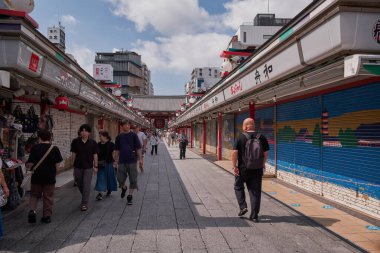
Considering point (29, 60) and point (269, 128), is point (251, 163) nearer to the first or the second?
point (29, 60)

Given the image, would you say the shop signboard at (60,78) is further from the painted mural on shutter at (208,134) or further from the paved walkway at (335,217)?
the painted mural on shutter at (208,134)

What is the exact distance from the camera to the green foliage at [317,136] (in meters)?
7.39

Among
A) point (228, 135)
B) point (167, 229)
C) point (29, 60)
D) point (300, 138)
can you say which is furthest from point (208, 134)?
point (29, 60)

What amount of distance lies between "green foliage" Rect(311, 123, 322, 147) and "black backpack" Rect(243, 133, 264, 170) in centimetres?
297

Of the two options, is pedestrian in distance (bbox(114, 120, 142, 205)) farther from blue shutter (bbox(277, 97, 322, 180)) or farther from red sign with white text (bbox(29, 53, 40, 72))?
blue shutter (bbox(277, 97, 322, 180))

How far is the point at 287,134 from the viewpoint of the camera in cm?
930

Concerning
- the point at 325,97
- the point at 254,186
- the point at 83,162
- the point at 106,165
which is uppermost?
the point at 325,97

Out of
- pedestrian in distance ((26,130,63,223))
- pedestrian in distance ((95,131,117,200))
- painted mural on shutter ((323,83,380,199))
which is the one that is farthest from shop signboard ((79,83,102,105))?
painted mural on shutter ((323,83,380,199))

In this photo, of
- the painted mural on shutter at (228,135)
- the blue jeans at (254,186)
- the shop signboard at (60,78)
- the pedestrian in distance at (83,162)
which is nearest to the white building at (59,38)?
the shop signboard at (60,78)

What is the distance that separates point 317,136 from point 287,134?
5.95 feet

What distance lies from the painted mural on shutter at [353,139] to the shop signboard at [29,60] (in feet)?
20.2

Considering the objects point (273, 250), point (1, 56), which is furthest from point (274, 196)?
point (1, 56)

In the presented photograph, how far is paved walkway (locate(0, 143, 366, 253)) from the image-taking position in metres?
4.07

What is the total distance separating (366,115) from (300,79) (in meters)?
1.50
